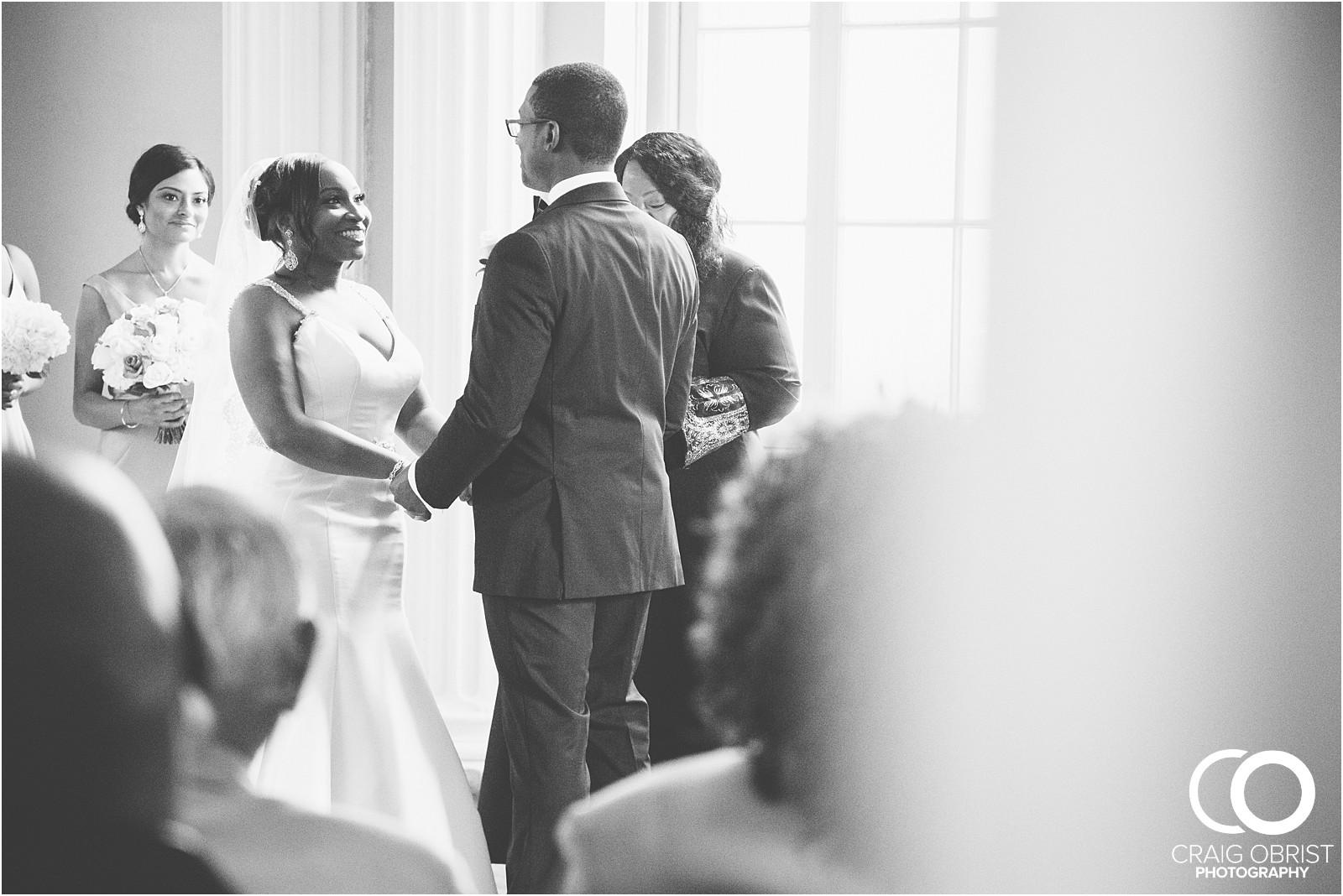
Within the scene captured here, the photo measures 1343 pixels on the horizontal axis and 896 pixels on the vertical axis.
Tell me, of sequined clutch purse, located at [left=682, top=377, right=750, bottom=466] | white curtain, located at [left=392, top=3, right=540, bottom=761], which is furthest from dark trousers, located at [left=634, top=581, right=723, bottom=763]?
white curtain, located at [left=392, top=3, right=540, bottom=761]

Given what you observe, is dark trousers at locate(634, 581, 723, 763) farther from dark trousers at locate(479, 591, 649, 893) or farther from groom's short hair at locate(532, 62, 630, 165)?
groom's short hair at locate(532, 62, 630, 165)

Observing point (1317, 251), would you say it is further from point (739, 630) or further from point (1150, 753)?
point (739, 630)

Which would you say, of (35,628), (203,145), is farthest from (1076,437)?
(203,145)

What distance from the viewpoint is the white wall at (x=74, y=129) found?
93.6 inches

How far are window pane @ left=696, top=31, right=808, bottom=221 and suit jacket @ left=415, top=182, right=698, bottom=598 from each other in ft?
3.22

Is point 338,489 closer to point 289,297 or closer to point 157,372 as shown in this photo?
point 289,297

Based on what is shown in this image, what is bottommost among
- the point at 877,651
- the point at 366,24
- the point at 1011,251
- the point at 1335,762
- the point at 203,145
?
the point at 1335,762

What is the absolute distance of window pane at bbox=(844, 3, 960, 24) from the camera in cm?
235

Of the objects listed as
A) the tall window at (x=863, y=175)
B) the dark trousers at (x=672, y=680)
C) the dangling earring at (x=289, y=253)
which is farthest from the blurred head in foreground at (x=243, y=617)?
the tall window at (x=863, y=175)

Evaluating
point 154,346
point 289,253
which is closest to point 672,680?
point 289,253

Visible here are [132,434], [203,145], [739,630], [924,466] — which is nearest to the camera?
[739,630]

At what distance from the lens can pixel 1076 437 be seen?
1.20m

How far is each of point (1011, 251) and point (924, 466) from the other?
0.23 meters

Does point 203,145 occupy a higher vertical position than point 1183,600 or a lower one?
higher
